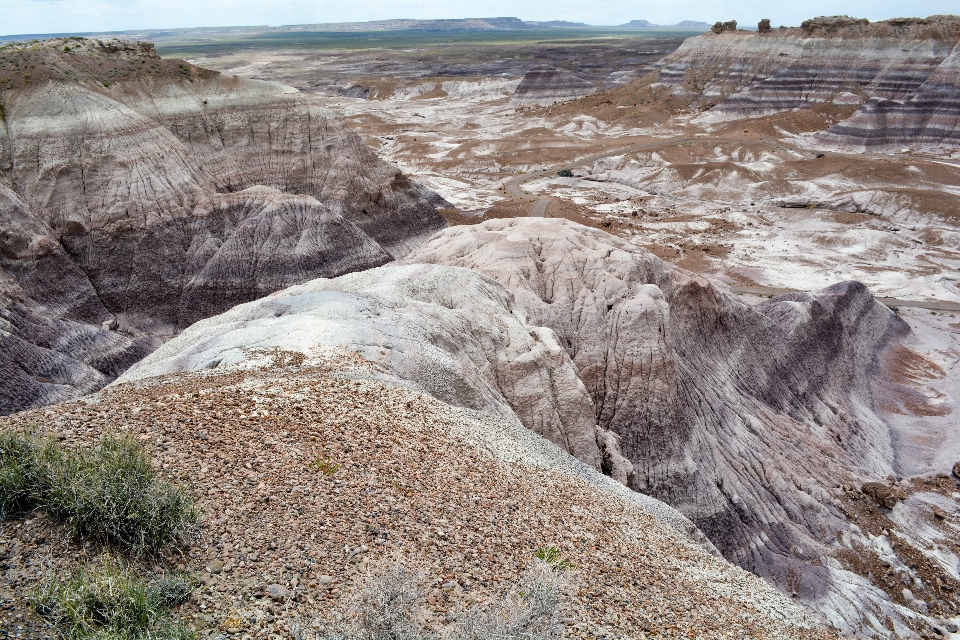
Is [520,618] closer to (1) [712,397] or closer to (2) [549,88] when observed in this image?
(1) [712,397]

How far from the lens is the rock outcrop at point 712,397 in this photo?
1816 centimetres

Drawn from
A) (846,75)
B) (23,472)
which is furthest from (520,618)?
(846,75)

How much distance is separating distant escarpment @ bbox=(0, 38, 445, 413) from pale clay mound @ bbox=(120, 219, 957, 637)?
1161cm

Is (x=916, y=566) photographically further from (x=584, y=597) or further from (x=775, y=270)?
(x=775, y=270)

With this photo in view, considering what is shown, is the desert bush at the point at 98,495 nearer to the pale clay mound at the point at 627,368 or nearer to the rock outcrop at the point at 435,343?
the pale clay mound at the point at 627,368

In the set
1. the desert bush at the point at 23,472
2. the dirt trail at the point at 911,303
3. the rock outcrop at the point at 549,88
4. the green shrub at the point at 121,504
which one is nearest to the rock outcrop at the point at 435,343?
the desert bush at the point at 23,472

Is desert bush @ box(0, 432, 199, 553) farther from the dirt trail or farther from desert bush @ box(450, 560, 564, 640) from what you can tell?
the dirt trail

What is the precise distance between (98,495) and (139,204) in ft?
102

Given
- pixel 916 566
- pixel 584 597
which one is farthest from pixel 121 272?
pixel 916 566

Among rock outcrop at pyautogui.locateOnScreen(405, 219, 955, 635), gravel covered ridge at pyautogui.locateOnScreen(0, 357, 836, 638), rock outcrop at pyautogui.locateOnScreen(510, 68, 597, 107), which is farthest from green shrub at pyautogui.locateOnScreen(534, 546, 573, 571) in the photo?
rock outcrop at pyautogui.locateOnScreen(510, 68, 597, 107)

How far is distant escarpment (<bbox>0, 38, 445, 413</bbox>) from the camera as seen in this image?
94.9 feet

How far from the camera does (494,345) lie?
1777cm

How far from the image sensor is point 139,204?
32.9 m

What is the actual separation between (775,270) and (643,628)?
4482cm
